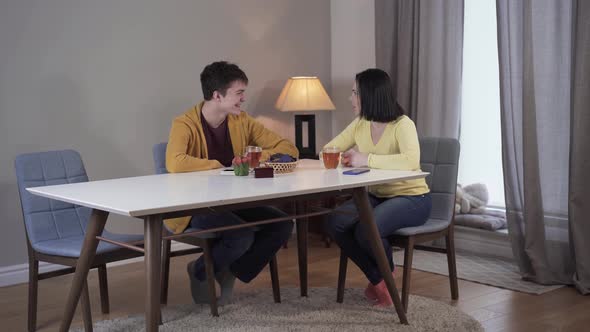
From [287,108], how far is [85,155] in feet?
4.21

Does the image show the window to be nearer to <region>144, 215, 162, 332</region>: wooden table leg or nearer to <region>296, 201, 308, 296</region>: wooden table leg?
<region>296, 201, 308, 296</region>: wooden table leg

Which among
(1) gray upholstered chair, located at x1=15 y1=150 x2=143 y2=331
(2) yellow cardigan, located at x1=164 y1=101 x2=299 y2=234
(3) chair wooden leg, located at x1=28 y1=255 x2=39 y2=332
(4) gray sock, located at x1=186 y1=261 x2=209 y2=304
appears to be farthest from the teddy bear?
(3) chair wooden leg, located at x1=28 y1=255 x2=39 y2=332

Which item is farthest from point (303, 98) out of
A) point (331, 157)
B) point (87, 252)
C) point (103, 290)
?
point (87, 252)

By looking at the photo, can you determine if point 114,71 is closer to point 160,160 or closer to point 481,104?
point 160,160

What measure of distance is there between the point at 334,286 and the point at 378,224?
71cm

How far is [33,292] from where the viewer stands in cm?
312

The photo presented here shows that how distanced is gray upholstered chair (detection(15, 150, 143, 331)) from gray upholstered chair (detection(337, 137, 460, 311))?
110cm

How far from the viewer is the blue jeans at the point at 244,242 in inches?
124

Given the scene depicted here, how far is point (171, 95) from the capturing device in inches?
176

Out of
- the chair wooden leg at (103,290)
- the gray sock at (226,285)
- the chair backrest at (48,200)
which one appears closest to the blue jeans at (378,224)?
the gray sock at (226,285)

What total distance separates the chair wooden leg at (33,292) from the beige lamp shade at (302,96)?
6.71ft

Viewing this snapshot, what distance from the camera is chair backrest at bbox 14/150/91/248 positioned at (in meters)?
3.11

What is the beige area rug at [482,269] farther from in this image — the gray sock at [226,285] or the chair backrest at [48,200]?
the chair backrest at [48,200]

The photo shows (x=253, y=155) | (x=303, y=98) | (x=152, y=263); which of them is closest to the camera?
(x=152, y=263)
